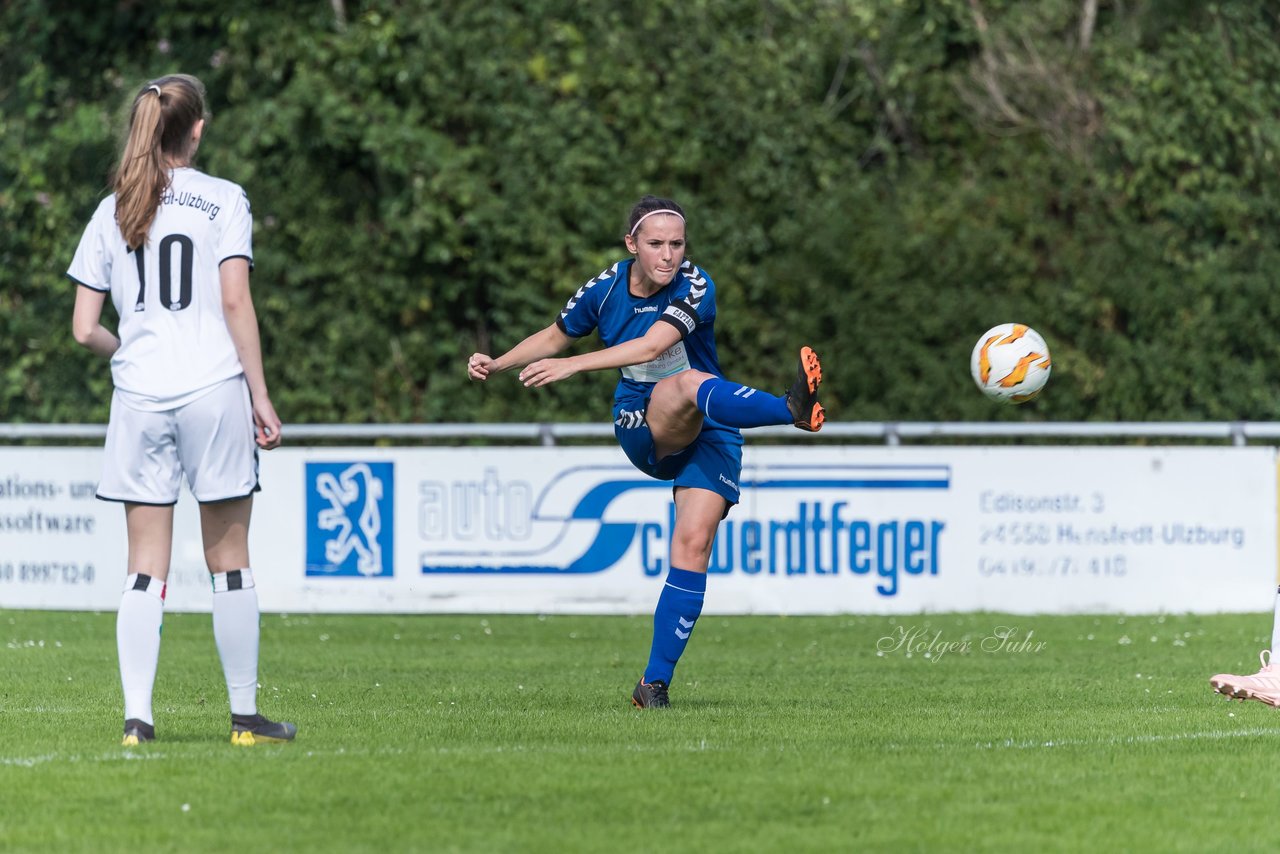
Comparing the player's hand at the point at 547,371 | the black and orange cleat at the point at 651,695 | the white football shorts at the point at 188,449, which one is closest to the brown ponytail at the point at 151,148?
the white football shorts at the point at 188,449

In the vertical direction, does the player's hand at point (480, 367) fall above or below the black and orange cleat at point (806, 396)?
above

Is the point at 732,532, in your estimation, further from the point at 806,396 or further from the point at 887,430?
the point at 806,396

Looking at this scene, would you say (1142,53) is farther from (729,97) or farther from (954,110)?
(729,97)

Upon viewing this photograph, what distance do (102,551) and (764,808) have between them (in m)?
9.35

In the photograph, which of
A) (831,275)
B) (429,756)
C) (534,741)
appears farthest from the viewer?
(831,275)

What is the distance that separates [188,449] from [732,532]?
753cm

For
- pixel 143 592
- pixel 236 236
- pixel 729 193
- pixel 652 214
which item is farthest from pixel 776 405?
pixel 729 193

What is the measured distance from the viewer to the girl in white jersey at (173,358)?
5.62 m

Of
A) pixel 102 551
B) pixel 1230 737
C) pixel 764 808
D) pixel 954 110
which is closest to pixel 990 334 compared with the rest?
pixel 1230 737

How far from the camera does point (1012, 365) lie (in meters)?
8.76

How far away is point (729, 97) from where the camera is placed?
17.9 meters

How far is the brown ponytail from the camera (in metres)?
5.65

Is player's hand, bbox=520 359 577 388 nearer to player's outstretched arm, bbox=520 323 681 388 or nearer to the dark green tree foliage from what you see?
player's outstretched arm, bbox=520 323 681 388

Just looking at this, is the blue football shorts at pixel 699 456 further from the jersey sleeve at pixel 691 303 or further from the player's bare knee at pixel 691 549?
the jersey sleeve at pixel 691 303
